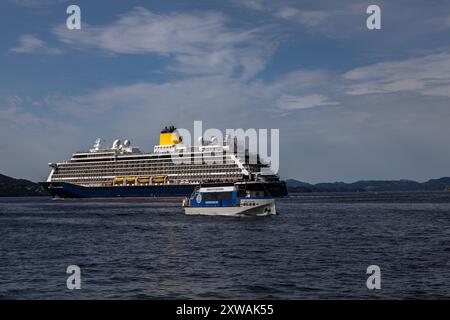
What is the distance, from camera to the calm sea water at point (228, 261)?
21.6m

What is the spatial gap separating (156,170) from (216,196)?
221ft

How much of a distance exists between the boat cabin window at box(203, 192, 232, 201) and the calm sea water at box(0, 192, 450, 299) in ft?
45.3

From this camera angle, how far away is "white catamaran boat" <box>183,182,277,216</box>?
61.5 metres

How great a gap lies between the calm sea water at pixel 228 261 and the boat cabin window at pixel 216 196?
13.8 metres

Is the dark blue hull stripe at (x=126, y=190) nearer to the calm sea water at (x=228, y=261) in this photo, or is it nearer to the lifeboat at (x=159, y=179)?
the lifeboat at (x=159, y=179)

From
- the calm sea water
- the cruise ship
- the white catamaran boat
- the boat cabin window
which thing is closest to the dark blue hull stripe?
the cruise ship

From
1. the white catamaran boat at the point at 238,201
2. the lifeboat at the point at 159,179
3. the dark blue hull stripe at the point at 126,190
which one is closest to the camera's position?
the white catamaran boat at the point at 238,201

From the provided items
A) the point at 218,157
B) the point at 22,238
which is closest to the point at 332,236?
the point at 22,238

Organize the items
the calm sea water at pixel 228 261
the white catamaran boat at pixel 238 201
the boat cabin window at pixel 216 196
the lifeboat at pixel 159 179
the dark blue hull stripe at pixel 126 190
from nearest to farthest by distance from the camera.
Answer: the calm sea water at pixel 228 261
the white catamaran boat at pixel 238 201
the boat cabin window at pixel 216 196
the dark blue hull stripe at pixel 126 190
the lifeboat at pixel 159 179

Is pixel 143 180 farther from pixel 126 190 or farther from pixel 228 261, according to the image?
pixel 228 261

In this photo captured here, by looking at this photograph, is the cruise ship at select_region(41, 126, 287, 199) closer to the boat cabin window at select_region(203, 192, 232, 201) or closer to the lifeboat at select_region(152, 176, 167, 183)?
the lifeboat at select_region(152, 176, 167, 183)

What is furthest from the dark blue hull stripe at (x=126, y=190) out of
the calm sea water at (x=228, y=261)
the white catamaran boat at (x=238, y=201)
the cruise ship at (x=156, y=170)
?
the calm sea water at (x=228, y=261)
